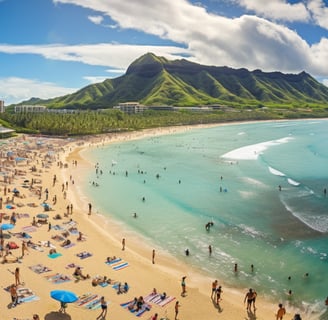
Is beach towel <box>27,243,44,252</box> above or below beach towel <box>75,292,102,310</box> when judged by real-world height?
above

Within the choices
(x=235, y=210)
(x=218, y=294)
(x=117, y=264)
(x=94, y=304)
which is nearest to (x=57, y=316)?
(x=94, y=304)

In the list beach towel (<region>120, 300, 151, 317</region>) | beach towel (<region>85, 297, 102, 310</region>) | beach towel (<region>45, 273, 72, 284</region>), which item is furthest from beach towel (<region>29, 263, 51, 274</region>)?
beach towel (<region>120, 300, 151, 317</region>)

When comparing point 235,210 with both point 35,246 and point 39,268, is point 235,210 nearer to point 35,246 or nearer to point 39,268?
point 35,246

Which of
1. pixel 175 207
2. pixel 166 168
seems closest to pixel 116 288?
pixel 175 207

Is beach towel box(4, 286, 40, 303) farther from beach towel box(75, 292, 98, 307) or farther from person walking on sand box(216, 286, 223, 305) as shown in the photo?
person walking on sand box(216, 286, 223, 305)

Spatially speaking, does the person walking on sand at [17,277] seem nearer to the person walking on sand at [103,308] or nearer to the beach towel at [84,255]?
the person walking on sand at [103,308]
